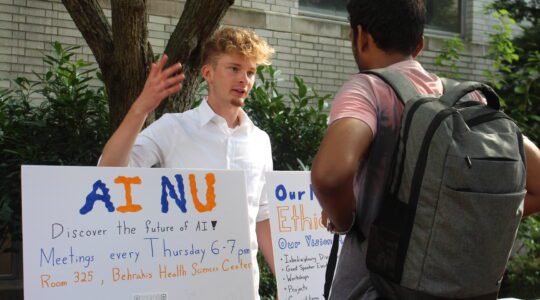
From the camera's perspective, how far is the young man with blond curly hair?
11.2 ft

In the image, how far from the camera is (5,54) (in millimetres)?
7281

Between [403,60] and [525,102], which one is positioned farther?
[525,102]

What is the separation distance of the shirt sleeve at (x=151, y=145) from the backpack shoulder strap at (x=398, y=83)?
4.53 feet

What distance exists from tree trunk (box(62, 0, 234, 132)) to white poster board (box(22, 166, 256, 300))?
148 centimetres

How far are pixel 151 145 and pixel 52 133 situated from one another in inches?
105

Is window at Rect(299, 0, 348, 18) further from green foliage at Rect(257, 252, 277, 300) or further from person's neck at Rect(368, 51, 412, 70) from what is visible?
person's neck at Rect(368, 51, 412, 70)

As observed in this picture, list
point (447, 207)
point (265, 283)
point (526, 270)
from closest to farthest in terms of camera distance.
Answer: point (447, 207)
point (265, 283)
point (526, 270)

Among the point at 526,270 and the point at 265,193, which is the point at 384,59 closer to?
the point at 265,193

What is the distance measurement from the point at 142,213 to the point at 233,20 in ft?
18.0

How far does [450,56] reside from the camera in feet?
30.3

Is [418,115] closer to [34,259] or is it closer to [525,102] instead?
[34,259]

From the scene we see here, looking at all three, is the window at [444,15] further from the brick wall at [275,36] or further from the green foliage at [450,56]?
the green foliage at [450,56]

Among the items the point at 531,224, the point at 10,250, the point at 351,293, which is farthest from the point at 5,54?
the point at 351,293

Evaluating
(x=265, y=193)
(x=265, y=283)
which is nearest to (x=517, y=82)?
(x=265, y=283)
